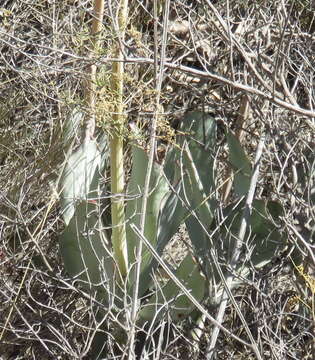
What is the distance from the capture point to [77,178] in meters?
3.60

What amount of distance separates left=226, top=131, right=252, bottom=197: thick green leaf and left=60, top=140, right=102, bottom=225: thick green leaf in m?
0.60

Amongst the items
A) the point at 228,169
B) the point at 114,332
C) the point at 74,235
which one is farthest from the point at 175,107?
the point at 114,332

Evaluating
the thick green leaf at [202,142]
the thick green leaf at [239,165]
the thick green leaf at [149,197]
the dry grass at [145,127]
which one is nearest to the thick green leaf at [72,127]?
the dry grass at [145,127]

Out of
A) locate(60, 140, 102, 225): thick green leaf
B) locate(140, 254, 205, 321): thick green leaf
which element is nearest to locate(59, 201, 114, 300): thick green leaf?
locate(60, 140, 102, 225): thick green leaf

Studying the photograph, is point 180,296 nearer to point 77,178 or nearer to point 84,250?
point 84,250

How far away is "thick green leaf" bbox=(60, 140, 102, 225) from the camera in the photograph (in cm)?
357

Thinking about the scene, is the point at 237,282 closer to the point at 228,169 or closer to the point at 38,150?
the point at 228,169

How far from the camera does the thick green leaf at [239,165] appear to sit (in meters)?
3.65

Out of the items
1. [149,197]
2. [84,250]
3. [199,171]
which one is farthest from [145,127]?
[84,250]

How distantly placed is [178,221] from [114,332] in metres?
0.57

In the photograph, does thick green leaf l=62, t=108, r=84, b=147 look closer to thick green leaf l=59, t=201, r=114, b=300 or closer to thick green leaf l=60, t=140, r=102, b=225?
thick green leaf l=60, t=140, r=102, b=225

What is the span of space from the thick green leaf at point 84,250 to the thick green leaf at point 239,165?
636mm

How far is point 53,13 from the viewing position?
3.93 meters

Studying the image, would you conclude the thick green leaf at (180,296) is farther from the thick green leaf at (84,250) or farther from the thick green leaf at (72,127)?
the thick green leaf at (72,127)
